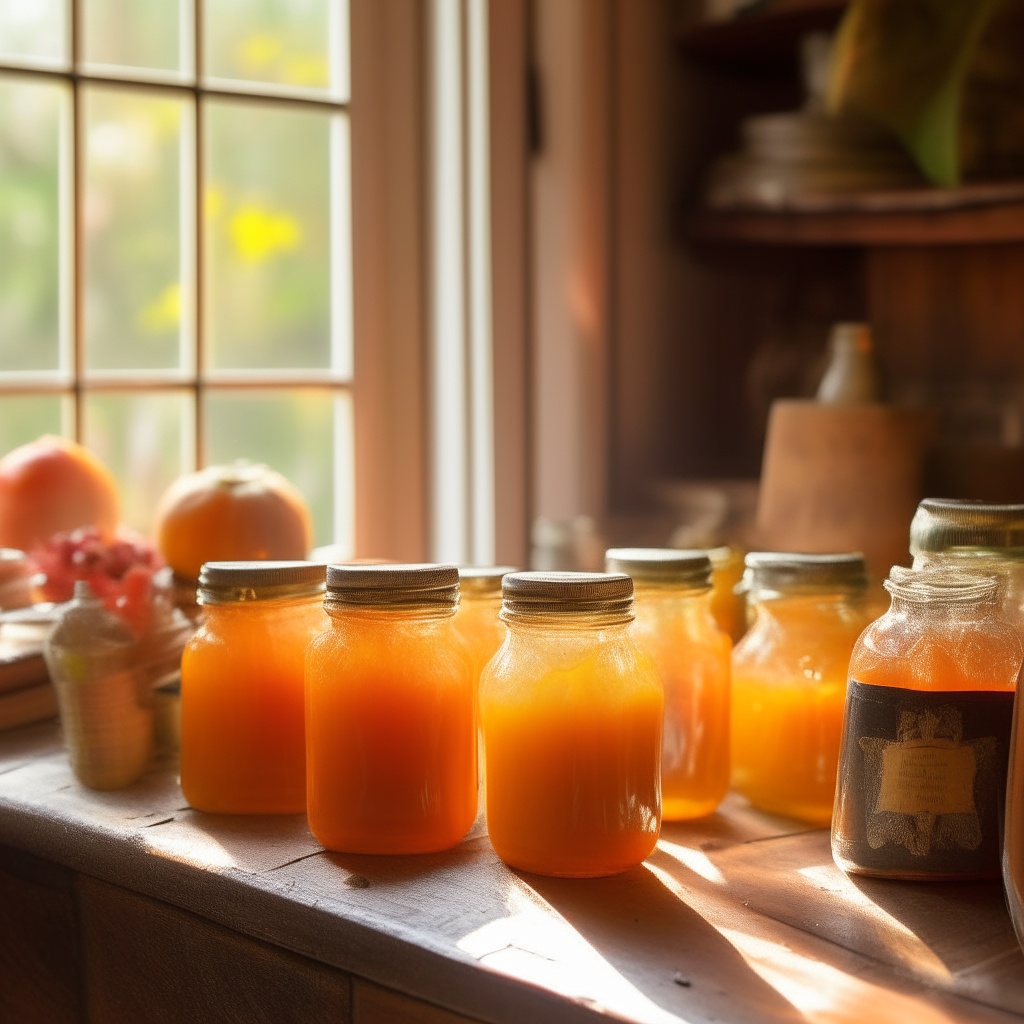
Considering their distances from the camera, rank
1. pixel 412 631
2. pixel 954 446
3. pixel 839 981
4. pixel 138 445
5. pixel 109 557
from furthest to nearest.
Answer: pixel 138 445 → pixel 954 446 → pixel 109 557 → pixel 412 631 → pixel 839 981

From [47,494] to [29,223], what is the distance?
0.32 meters

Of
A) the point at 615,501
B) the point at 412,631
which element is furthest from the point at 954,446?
the point at 412,631

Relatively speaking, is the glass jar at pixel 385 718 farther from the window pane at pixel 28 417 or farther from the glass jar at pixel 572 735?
the window pane at pixel 28 417

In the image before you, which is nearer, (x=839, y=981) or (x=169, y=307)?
(x=839, y=981)

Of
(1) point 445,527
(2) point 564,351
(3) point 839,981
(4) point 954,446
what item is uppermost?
(2) point 564,351

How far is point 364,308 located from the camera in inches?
67.2

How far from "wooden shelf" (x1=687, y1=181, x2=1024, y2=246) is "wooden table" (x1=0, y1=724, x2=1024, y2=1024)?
837mm

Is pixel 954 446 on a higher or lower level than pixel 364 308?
lower

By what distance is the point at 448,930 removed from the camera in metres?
0.67

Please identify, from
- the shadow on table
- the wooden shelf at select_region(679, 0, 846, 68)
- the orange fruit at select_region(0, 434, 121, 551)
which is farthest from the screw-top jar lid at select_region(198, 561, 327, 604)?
the wooden shelf at select_region(679, 0, 846, 68)

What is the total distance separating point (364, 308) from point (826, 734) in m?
1.01

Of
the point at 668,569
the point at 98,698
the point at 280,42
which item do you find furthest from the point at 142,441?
the point at 668,569

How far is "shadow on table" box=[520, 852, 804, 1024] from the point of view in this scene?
59cm

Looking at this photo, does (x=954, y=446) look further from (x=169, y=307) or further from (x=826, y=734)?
(x=169, y=307)
